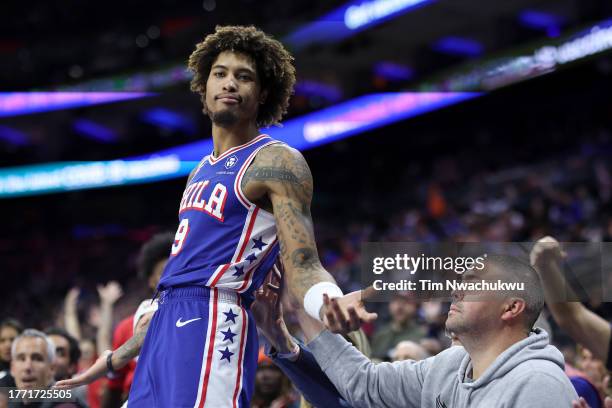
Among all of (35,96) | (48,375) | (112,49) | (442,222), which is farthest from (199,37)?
(48,375)

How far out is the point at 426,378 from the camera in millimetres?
3203

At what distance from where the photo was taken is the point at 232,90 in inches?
126

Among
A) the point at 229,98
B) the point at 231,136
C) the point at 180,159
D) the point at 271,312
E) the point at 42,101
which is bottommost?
the point at 271,312

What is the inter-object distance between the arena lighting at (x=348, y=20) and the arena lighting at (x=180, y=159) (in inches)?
72.1

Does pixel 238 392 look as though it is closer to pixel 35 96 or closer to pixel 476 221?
pixel 476 221

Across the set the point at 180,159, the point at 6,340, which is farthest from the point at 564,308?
the point at 180,159

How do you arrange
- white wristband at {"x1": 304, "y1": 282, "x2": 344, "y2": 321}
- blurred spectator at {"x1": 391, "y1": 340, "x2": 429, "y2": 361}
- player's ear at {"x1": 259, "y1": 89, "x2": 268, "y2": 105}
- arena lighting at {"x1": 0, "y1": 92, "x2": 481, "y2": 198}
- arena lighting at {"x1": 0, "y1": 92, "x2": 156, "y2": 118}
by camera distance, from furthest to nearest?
arena lighting at {"x1": 0, "y1": 92, "x2": 156, "y2": 118}
arena lighting at {"x1": 0, "y1": 92, "x2": 481, "y2": 198}
blurred spectator at {"x1": 391, "y1": 340, "x2": 429, "y2": 361}
player's ear at {"x1": 259, "y1": 89, "x2": 268, "y2": 105}
white wristband at {"x1": 304, "y1": 282, "x2": 344, "y2": 321}

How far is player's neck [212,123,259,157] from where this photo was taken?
3.22m

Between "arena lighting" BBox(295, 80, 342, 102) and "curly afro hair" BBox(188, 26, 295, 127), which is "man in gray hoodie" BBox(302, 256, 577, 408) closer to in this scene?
"curly afro hair" BBox(188, 26, 295, 127)

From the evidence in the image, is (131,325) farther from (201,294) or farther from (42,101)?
(42,101)

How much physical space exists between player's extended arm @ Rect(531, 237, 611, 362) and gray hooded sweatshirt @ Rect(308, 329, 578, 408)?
39 cm

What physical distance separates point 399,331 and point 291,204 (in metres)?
4.25

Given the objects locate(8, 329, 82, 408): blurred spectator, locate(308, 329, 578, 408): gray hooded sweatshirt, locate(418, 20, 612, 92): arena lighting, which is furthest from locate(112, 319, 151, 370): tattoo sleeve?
locate(418, 20, 612, 92): arena lighting

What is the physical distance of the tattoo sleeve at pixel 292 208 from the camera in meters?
2.76
